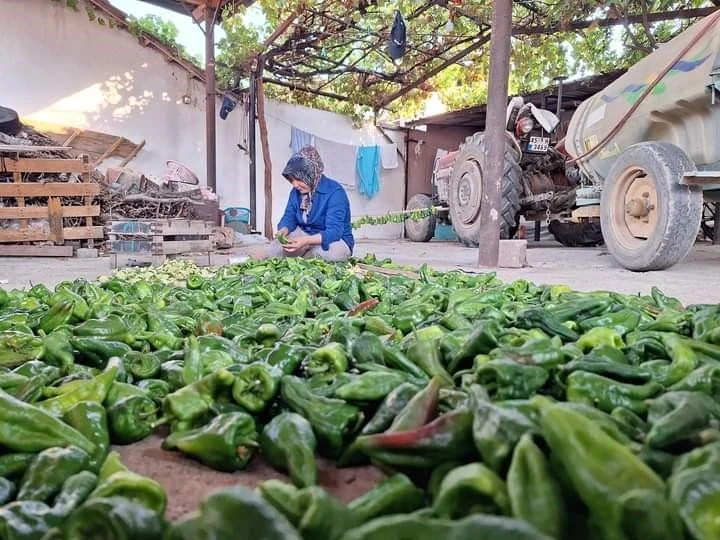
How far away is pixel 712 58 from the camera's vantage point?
4.30 m

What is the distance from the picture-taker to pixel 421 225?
12.3m

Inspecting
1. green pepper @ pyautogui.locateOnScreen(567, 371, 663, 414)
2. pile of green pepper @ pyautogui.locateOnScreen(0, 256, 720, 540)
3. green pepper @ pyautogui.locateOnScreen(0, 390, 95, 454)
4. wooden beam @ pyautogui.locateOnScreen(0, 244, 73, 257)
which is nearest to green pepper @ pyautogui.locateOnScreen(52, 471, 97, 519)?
pile of green pepper @ pyautogui.locateOnScreen(0, 256, 720, 540)

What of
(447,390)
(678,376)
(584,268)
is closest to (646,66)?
(584,268)

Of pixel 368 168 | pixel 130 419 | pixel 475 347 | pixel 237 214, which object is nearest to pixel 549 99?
pixel 368 168

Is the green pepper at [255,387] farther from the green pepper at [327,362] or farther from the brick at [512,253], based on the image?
the brick at [512,253]

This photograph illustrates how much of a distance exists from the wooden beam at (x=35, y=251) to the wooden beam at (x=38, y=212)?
0.43 m

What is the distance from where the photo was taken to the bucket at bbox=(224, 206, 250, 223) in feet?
39.1

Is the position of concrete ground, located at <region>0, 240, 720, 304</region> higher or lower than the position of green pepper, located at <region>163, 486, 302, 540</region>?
lower

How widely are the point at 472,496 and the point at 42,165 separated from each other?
29.1ft

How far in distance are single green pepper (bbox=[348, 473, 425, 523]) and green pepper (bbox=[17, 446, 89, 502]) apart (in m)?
0.52

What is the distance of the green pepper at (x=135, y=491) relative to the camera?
860mm

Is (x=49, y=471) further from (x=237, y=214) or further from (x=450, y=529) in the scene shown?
(x=237, y=214)

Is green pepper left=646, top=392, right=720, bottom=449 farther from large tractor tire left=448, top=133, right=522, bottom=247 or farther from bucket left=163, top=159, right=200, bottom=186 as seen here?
bucket left=163, top=159, right=200, bottom=186

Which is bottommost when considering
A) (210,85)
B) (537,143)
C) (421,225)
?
(421,225)
